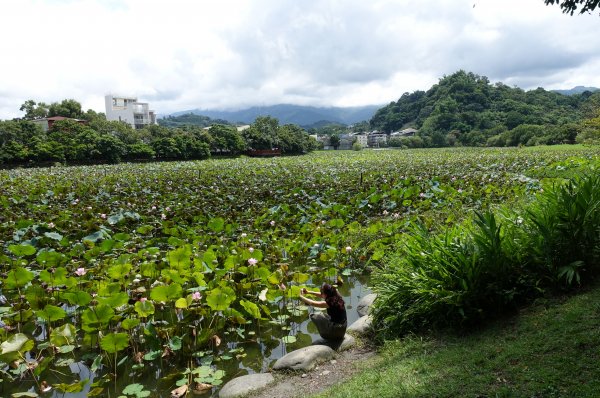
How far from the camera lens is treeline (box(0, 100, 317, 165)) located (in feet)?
109

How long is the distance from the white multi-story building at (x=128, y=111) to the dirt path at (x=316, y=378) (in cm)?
8439

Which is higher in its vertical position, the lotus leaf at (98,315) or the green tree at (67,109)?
the green tree at (67,109)

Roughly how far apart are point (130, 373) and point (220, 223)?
2948 mm

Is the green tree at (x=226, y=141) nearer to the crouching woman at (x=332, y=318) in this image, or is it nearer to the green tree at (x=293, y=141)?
the green tree at (x=293, y=141)

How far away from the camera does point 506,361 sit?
9.41 feet

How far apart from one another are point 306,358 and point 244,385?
63cm

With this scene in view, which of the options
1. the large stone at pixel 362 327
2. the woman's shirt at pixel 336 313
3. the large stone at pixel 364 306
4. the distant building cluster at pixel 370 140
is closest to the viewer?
the woman's shirt at pixel 336 313

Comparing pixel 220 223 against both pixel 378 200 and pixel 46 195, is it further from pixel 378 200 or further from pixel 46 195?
pixel 46 195

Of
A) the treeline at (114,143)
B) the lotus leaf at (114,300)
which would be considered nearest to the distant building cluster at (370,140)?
the treeline at (114,143)

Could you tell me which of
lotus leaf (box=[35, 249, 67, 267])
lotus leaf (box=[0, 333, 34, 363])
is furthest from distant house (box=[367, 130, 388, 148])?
lotus leaf (box=[0, 333, 34, 363])

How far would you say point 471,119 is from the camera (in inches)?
3007

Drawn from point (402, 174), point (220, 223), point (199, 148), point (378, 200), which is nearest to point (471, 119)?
point (199, 148)

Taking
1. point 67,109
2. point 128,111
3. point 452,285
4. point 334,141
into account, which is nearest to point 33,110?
point 67,109

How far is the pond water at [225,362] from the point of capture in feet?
12.6
